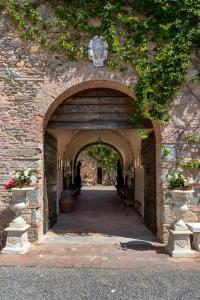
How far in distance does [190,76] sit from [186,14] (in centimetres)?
122

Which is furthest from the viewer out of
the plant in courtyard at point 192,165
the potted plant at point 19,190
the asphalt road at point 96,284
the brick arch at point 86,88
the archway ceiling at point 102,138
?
the archway ceiling at point 102,138

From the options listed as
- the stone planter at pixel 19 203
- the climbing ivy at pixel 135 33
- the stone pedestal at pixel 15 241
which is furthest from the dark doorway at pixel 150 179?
the stone pedestal at pixel 15 241

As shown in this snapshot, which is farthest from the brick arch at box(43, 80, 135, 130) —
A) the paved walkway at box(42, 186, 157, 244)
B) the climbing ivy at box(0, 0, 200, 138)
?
the paved walkway at box(42, 186, 157, 244)

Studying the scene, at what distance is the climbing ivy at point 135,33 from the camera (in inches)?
258

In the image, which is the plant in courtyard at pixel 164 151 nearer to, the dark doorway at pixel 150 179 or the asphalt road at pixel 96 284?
the dark doorway at pixel 150 179

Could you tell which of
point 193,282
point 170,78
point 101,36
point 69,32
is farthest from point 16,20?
point 193,282

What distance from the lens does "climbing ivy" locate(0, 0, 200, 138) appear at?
6547 mm

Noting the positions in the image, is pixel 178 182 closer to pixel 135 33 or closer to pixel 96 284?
pixel 96 284

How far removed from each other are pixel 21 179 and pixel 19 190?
282 millimetres

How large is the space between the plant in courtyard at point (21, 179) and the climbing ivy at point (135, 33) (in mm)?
2460

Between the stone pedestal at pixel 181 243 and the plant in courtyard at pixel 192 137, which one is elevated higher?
the plant in courtyard at pixel 192 137

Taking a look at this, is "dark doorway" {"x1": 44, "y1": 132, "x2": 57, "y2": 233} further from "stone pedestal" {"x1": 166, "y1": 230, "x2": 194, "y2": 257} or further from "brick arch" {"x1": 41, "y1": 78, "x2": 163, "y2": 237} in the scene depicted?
"stone pedestal" {"x1": 166, "y1": 230, "x2": 194, "y2": 257}

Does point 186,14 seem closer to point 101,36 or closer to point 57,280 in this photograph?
point 101,36

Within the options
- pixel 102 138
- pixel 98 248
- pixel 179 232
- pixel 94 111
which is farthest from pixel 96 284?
pixel 102 138
